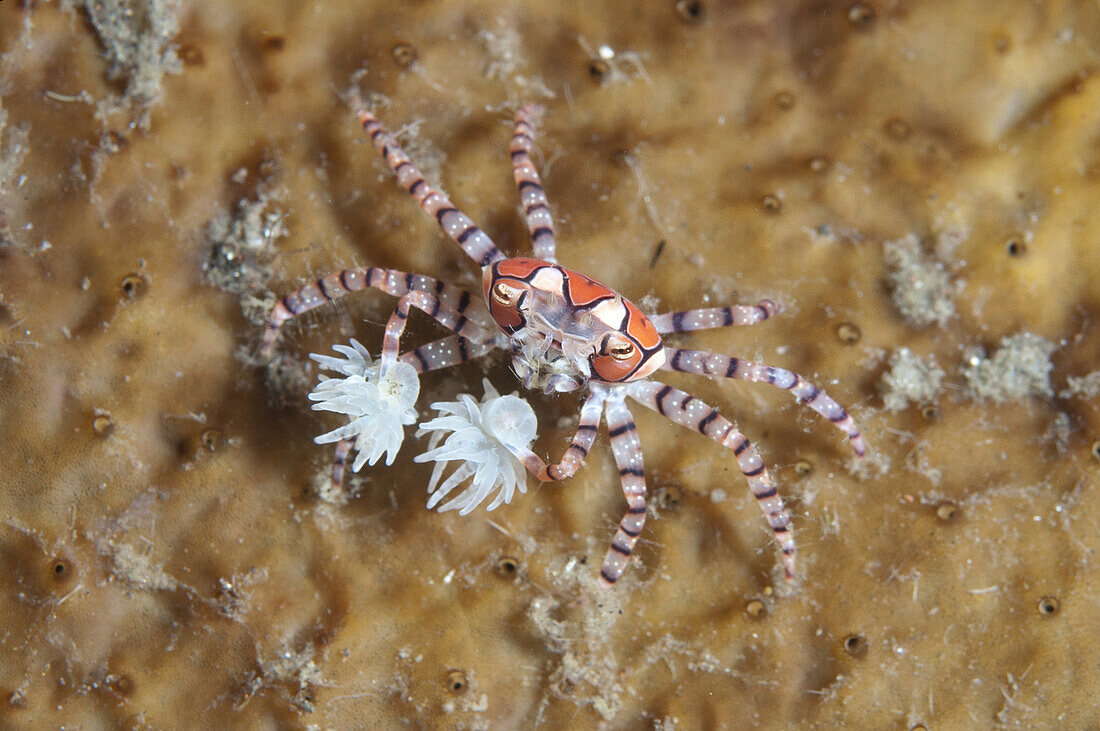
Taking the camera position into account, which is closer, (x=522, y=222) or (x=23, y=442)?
(x=23, y=442)

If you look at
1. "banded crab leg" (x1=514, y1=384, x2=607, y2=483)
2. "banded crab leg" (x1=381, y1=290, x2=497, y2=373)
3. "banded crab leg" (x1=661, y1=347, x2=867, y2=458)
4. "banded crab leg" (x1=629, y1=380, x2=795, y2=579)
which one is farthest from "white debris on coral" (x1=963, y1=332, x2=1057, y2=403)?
"banded crab leg" (x1=381, y1=290, x2=497, y2=373)

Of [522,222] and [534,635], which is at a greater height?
[522,222]

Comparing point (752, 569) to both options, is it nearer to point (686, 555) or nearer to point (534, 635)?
point (686, 555)

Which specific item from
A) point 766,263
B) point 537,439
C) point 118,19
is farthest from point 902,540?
point 118,19

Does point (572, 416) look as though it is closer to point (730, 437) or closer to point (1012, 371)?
point (730, 437)

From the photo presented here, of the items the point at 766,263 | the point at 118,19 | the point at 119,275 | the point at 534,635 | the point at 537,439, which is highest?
the point at 118,19

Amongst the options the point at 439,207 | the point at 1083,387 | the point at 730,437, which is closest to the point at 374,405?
the point at 439,207

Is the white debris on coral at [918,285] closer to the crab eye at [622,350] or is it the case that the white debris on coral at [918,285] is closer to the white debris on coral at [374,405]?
the crab eye at [622,350]
